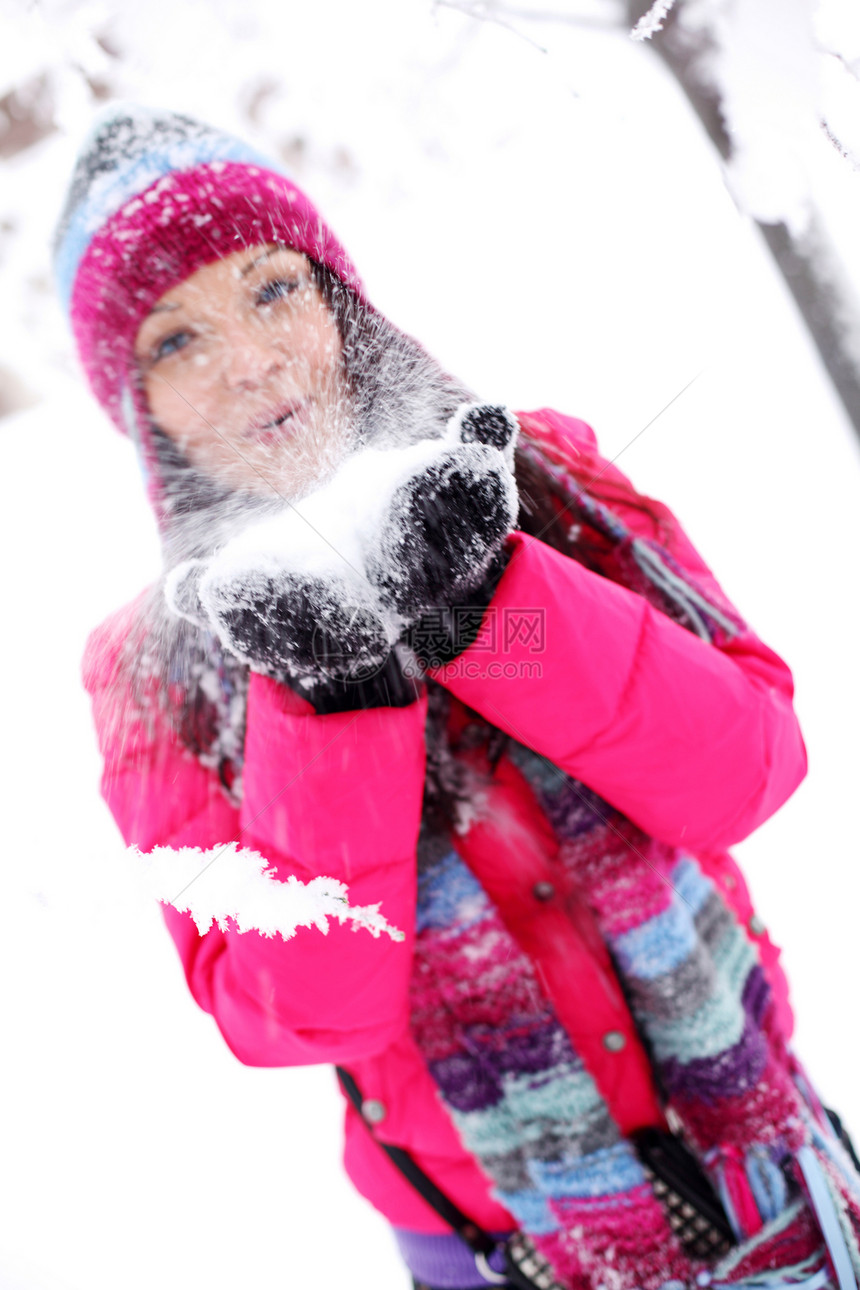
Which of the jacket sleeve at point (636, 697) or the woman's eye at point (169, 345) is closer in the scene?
the woman's eye at point (169, 345)

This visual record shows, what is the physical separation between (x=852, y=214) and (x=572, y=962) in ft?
2.28

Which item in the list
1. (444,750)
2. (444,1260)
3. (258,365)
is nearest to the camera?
(258,365)

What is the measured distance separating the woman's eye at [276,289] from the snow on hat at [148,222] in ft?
0.12

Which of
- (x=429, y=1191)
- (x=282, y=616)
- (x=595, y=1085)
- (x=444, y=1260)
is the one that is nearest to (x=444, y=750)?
(x=282, y=616)

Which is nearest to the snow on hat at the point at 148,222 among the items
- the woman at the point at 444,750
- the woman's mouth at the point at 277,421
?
the woman at the point at 444,750

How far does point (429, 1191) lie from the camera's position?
2.35 feet

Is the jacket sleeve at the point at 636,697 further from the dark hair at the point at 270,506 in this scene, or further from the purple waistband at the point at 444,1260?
the purple waistband at the point at 444,1260

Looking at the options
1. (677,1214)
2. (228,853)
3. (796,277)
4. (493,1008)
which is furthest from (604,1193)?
(796,277)

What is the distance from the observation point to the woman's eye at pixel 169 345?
0.38 metres

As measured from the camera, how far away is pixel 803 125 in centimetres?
42

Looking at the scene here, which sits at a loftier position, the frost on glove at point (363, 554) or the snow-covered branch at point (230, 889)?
the frost on glove at point (363, 554)

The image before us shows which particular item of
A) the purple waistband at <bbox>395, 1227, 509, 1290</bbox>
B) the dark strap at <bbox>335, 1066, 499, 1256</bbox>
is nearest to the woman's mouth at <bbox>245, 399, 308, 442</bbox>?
the dark strap at <bbox>335, 1066, 499, 1256</bbox>

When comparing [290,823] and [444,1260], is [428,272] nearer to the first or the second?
[290,823]

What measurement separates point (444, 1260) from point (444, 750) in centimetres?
63
